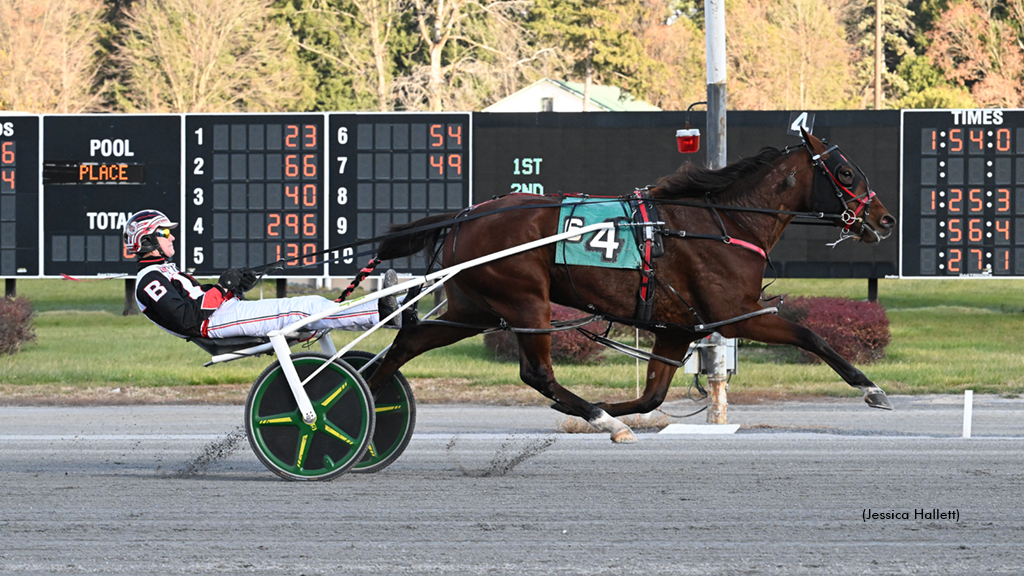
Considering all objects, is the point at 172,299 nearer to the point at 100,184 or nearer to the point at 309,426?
the point at 309,426

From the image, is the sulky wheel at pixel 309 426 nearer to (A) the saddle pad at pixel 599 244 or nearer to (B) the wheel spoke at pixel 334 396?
(B) the wheel spoke at pixel 334 396

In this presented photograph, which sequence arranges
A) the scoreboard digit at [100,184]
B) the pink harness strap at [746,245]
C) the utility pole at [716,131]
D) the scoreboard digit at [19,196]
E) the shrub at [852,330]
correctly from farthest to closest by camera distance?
the scoreboard digit at [19,196]
the scoreboard digit at [100,184]
the shrub at [852,330]
the utility pole at [716,131]
the pink harness strap at [746,245]

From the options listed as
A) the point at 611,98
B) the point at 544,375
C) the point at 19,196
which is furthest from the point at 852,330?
the point at 611,98

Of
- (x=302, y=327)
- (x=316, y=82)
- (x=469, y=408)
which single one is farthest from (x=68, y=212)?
(x=316, y=82)

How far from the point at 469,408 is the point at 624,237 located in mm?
4780

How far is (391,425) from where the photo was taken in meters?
6.78

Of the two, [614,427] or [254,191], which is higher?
[254,191]

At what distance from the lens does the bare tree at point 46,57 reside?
35219 mm

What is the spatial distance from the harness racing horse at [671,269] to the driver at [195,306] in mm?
468

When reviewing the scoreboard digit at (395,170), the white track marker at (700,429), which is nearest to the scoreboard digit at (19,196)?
the scoreboard digit at (395,170)

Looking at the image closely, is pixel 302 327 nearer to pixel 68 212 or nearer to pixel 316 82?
pixel 68 212

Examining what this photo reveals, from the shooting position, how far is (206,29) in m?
35.7

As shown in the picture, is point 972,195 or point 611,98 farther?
point 611,98

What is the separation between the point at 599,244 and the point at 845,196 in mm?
1509
